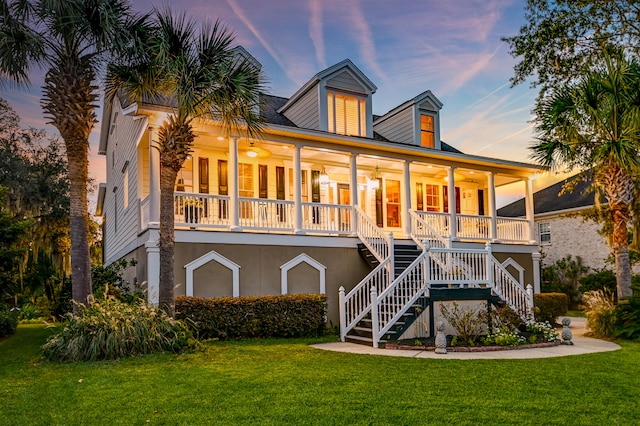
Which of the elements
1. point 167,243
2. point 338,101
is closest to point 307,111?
point 338,101

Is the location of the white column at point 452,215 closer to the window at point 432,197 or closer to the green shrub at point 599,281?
the window at point 432,197

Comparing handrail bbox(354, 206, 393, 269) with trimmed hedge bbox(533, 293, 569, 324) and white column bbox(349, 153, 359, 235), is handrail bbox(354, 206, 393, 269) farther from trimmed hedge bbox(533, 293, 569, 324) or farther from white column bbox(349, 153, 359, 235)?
trimmed hedge bbox(533, 293, 569, 324)

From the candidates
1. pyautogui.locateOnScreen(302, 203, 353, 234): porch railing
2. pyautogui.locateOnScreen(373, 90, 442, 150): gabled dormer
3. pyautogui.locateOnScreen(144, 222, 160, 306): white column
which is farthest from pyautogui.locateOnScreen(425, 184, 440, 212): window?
pyautogui.locateOnScreen(144, 222, 160, 306): white column

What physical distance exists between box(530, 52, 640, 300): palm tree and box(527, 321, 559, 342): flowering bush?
299 cm

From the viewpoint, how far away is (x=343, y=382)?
6.91 metres

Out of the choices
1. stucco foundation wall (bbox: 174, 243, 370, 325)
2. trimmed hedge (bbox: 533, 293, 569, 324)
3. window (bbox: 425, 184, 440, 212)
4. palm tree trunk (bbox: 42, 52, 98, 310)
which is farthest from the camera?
window (bbox: 425, 184, 440, 212)

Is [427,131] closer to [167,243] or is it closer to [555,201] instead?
[167,243]

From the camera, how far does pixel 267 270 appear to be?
13.4 meters

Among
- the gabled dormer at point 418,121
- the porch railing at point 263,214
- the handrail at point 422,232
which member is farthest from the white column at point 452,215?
the porch railing at point 263,214

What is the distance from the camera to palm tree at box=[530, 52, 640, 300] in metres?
12.3

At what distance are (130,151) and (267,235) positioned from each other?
6.02 meters

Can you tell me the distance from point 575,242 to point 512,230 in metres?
9.11

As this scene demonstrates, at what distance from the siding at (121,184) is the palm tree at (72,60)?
112 inches

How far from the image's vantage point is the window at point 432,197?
65.3 feet
